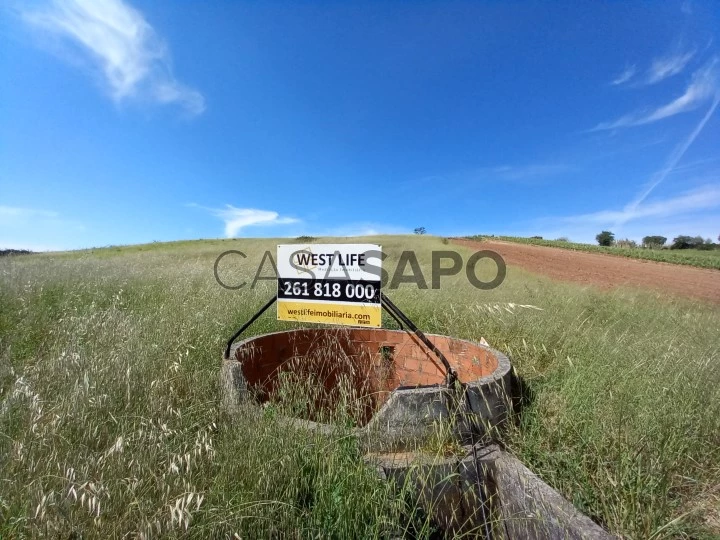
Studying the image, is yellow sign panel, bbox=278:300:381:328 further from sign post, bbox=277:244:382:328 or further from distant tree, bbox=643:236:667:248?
distant tree, bbox=643:236:667:248

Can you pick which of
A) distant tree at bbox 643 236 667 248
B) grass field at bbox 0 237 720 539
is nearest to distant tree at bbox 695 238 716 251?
distant tree at bbox 643 236 667 248

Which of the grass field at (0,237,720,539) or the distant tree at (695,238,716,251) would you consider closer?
the grass field at (0,237,720,539)

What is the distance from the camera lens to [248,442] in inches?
69.2

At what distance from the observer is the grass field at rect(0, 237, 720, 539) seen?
4.48 feet

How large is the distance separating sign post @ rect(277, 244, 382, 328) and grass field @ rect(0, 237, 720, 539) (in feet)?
2.80

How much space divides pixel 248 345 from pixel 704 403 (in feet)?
11.5

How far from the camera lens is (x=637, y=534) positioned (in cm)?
173

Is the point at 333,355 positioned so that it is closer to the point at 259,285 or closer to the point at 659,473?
the point at 659,473

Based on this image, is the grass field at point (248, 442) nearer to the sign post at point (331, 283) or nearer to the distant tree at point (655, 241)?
the sign post at point (331, 283)

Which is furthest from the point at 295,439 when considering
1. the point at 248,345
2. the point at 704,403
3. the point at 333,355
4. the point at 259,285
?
the point at 259,285

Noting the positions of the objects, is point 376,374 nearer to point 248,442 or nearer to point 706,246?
point 248,442

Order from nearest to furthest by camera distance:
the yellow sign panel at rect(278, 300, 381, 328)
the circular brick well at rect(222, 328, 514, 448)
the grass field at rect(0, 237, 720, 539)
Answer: the grass field at rect(0, 237, 720, 539)
the circular brick well at rect(222, 328, 514, 448)
the yellow sign panel at rect(278, 300, 381, 328)

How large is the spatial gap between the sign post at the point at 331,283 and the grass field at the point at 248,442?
2.80 feet

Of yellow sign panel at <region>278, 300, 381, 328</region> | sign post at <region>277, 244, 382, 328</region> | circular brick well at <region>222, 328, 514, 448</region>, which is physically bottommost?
circular brick well at <region>222, 328, 514, 448</region>
